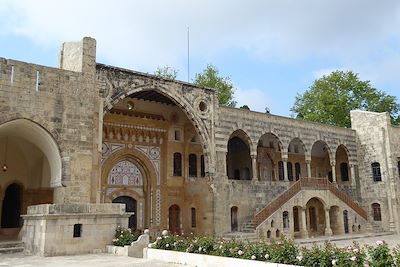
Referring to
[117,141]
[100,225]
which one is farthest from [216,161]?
[100,225]

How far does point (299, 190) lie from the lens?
23.0m

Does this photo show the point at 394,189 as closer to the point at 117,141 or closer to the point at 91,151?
the point at 117,141

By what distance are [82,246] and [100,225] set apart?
902mm

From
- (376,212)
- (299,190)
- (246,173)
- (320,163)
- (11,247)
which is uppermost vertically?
(320,163)

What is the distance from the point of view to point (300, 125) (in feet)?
84.2

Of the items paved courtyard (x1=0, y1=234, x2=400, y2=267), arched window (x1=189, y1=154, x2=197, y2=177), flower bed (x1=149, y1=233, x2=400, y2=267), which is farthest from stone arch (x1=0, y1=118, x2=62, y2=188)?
arched window (x1=189, y1=154, x2=197, y2=177)

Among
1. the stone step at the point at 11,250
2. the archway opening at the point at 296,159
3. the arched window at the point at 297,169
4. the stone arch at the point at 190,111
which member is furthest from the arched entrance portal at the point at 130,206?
the arched window at the point at 297,169

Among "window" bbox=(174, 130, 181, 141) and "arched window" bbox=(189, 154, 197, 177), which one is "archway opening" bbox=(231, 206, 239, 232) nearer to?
"arched window" bbox=(189, 154, 197, 177)

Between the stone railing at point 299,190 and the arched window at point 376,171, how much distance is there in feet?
9.33

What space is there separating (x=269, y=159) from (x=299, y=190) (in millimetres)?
4906

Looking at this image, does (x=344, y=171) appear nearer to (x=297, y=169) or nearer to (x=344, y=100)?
(x=297, y=169)

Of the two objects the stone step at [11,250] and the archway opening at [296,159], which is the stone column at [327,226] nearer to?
the archway opening at [296,159]

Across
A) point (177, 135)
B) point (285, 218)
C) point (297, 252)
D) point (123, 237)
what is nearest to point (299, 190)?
point (285, 218)

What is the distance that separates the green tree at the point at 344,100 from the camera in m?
35.8
